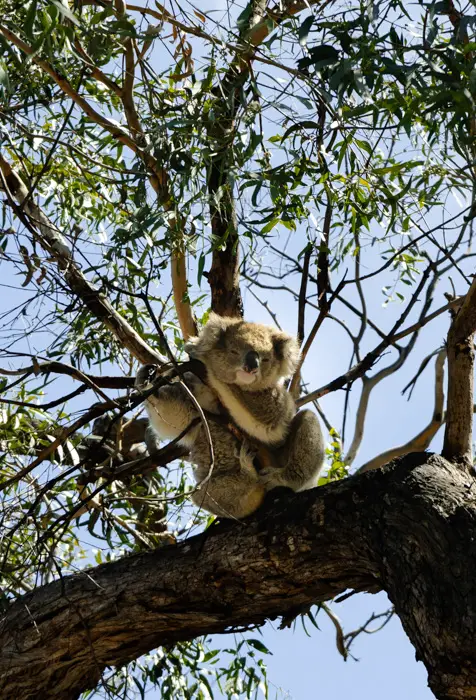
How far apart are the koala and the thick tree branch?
2.86ft

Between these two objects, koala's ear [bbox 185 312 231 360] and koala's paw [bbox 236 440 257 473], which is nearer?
koala's paw [bbox 236 440 257 473]

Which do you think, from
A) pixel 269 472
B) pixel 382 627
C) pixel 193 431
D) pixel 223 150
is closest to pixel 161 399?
pixel 193 431

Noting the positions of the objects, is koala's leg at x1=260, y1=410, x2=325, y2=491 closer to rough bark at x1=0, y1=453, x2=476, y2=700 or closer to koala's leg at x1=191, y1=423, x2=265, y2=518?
koala's leg at x1=191, y1=423, x2=265, y2=518

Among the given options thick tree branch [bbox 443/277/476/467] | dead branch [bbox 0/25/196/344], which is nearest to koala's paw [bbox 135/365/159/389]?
dead branch [bbox 0/25/196/344]

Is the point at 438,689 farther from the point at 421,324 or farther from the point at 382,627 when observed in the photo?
the point at 382,627

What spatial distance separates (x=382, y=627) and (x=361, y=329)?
165cm

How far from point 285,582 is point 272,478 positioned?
771mm

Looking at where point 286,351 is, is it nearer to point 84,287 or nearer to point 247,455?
point 247,455

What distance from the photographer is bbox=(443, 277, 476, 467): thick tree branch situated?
8.17 feet

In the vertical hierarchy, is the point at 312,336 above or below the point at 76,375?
above

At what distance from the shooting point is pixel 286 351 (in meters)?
3.52

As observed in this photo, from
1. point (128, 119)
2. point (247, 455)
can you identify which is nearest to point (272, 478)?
point (247, 455)

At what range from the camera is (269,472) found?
128 inches

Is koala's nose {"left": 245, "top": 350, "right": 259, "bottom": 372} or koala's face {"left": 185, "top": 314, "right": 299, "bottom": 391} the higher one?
koala's face {"left": 185, "top": 314, "right": 299, "bottom": 391}
